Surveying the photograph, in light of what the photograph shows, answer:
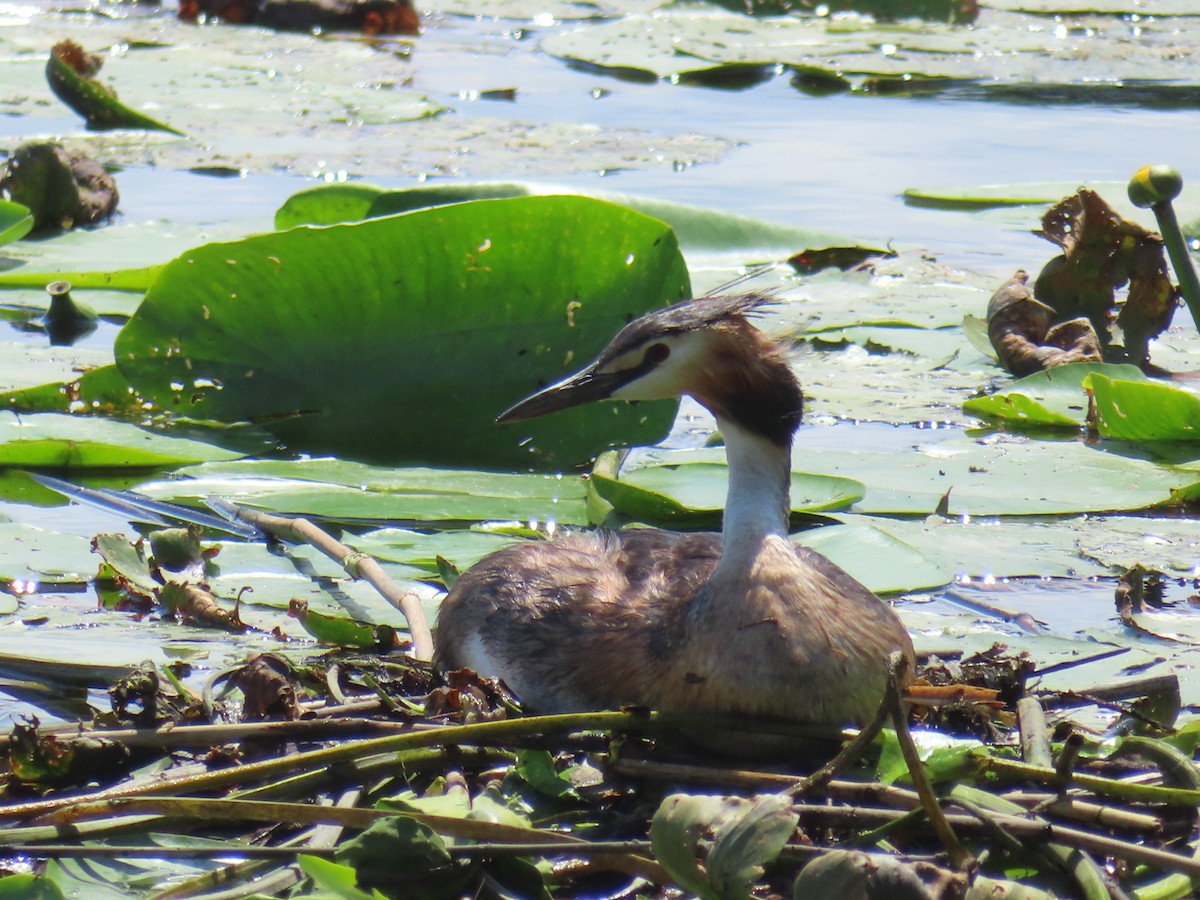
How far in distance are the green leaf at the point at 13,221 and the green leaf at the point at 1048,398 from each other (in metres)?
3.47

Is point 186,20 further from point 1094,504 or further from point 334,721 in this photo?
point 334,721

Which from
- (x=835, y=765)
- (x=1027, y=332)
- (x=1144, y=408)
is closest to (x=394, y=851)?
Answer: (x=835, y=765)

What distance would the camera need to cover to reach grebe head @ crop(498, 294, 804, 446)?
371 centimetres

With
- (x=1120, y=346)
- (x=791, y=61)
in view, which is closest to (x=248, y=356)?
(x=1120, y=346)

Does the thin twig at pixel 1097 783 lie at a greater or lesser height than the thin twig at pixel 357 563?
greater

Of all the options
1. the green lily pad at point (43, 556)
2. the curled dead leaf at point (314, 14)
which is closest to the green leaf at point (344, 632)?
the green lily pad at point (43, 556)

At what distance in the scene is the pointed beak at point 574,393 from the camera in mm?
3877

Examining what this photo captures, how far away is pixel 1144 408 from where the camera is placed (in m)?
5.43

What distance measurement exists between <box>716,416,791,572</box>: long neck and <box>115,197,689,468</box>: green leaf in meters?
1.57

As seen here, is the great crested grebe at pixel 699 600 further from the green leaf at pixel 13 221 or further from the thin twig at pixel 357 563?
the green leaf at pixel 13 221

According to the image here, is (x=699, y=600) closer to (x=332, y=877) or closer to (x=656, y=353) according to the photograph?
(x=656, y=353)

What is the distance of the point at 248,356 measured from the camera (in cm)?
533

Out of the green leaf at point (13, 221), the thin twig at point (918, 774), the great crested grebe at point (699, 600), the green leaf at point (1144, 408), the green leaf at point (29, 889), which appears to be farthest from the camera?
the green leaf at point (13, 221)

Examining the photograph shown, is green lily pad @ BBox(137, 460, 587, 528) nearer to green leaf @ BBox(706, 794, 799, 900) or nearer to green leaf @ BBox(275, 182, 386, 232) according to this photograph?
green leaf @ BBox(275, 182, 386, 232)
